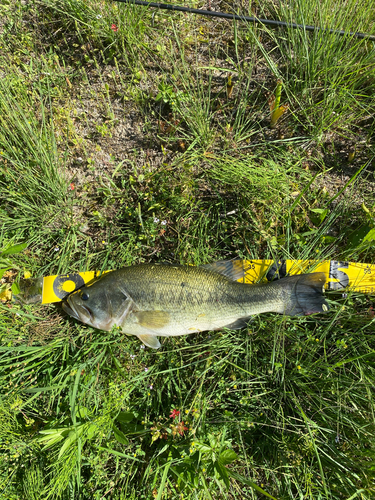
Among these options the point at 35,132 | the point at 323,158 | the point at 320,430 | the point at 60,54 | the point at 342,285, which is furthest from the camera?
the point at 60,54

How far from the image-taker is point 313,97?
3.33 m

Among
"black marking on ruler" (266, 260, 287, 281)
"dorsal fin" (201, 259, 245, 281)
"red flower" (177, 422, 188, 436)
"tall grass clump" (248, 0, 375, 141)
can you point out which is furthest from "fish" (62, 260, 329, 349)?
"tall grass clump" (248, 0, 375, 141)

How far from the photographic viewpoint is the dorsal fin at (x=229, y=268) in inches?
118

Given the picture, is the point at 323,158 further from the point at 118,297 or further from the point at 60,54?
the point at 60,54

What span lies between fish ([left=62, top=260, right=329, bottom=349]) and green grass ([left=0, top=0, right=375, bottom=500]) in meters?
0.25

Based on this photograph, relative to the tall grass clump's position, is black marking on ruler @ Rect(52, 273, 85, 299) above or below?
below

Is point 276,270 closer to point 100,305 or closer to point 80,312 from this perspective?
point 100,305

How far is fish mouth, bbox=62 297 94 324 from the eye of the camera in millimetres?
2916

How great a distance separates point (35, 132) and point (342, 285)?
3.83m

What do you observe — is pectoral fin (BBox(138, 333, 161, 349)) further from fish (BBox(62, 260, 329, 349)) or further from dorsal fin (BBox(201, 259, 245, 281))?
dorsal fin (BBox(201, 259, 245, 281))

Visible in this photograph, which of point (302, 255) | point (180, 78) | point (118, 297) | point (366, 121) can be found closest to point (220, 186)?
point (302, 255)

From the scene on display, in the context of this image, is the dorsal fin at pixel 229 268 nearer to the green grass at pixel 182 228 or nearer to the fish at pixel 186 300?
the fish at pixel 186 300

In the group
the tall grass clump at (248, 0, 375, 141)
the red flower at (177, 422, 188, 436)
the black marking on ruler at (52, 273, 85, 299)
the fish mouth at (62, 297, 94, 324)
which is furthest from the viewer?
the black marking on ruler at (52, 273, 85, 299)

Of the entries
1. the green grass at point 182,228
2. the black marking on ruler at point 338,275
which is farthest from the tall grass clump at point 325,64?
the black marking on ruler at point 338,275
